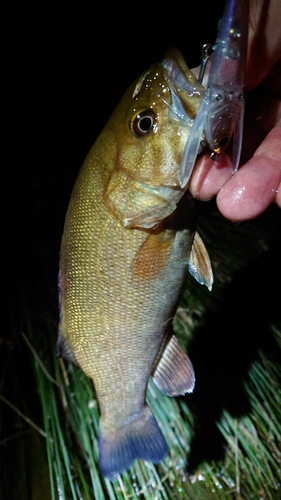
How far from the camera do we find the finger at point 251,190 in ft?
4.70

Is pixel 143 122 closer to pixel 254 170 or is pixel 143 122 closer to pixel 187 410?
pixel 254 170

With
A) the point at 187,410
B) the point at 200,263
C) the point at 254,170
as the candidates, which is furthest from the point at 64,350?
the point at 187,410

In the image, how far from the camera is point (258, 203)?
145 centimetres

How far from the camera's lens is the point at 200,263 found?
5.00ft

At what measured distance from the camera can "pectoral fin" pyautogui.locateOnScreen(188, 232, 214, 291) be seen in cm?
151

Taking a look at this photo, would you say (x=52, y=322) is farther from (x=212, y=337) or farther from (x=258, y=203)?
(x=258, y=203)

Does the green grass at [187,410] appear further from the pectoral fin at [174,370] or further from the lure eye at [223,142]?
the lure eye at [223,142]

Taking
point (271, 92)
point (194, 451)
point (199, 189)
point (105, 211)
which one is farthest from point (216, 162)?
point (194, 451)

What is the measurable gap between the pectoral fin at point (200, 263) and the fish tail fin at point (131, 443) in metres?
0.71

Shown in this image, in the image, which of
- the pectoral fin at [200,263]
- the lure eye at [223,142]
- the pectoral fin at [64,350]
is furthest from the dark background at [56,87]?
the lure eye at [223,142]

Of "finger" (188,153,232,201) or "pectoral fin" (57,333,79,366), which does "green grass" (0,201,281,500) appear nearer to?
"pectoral fin" (57,333,79,366)

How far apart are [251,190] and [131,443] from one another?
1.17 meters

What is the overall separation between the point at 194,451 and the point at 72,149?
2660 mm

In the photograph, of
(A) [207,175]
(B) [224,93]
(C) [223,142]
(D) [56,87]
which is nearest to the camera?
(B) [224,93]
